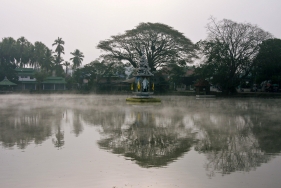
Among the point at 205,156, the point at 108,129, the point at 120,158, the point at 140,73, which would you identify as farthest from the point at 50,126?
the point at 140,73

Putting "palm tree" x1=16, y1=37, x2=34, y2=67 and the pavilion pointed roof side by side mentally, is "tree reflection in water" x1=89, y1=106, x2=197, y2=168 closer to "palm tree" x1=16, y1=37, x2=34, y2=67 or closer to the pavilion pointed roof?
the pavilion pointed roof

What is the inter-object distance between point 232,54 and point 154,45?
46.5ft

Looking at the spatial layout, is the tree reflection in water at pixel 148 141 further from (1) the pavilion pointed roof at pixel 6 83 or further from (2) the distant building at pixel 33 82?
(2) the distant building at pixel 33 82

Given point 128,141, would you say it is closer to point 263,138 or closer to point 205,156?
point 205,156

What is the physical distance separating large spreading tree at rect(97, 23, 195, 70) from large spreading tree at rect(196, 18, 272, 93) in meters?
7.61

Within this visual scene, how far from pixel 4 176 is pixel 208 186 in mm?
4167

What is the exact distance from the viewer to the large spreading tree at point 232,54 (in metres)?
48.0

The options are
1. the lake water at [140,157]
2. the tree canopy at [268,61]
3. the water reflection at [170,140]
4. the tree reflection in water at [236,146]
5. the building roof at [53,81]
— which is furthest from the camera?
the building roof at [53,81]

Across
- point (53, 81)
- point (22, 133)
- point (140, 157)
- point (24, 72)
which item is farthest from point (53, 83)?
point (140, 157)

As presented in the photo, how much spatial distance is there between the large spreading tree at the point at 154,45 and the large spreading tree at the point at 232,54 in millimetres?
7613

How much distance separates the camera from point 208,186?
6.14 metres

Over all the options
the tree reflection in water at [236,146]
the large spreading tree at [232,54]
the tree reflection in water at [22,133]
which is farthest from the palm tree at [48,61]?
the tree reflection in water at [236,146]

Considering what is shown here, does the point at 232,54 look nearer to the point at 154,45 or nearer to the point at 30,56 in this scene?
the point at 154,45

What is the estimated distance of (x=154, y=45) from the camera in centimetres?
5706
